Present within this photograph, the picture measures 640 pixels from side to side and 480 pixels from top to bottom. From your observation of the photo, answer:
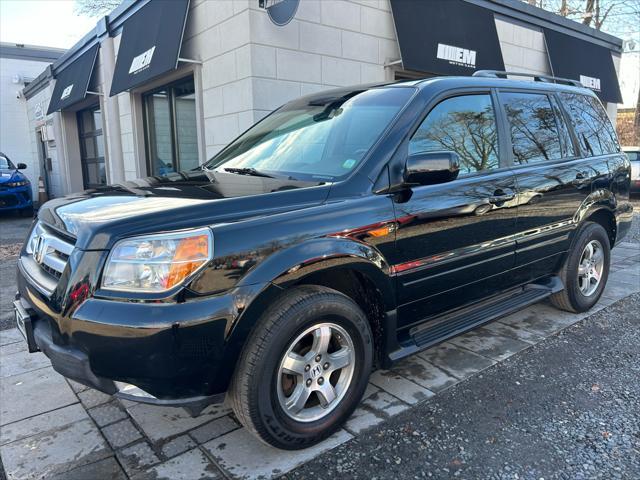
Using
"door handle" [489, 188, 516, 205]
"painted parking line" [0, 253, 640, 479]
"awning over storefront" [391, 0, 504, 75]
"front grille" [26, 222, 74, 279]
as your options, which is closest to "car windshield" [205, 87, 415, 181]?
"door handle" [489, 188, 516, 205]

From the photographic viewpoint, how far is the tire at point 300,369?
2221mm

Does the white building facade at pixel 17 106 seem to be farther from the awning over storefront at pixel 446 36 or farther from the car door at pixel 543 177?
the car door at pixel 543 177

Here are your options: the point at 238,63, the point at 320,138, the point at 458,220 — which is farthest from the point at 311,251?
the point at 238,63

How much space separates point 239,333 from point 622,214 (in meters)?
4.23

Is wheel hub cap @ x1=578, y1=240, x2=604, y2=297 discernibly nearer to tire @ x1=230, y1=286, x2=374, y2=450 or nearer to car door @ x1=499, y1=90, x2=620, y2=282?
car door @ x1=499, y1=90, x2=620, y2=282

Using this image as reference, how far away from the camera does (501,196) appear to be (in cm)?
334

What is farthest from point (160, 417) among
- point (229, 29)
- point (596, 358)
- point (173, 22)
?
point (173, 22)

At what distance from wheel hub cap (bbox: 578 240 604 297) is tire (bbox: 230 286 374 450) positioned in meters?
2.74

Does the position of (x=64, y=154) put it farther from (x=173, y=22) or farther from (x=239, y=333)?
(x=239, y=333)

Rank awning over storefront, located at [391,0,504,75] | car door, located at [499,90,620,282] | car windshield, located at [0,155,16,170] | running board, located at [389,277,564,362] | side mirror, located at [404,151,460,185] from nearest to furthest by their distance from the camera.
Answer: side mirror, located at [404,151,460,185], running board, located at [389,277,564,362], car door, located at [499,90,620,282], awning over storefront, located at [391,0,504,75], car windshield, located at [0,155,16,170]

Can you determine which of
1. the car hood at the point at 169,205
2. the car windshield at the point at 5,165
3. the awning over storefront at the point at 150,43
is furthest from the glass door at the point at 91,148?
the car hood at the point at 169,205

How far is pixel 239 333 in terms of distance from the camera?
2.15 meters

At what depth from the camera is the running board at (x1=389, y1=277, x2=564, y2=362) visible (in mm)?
2945

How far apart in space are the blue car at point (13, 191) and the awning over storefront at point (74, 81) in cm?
203
